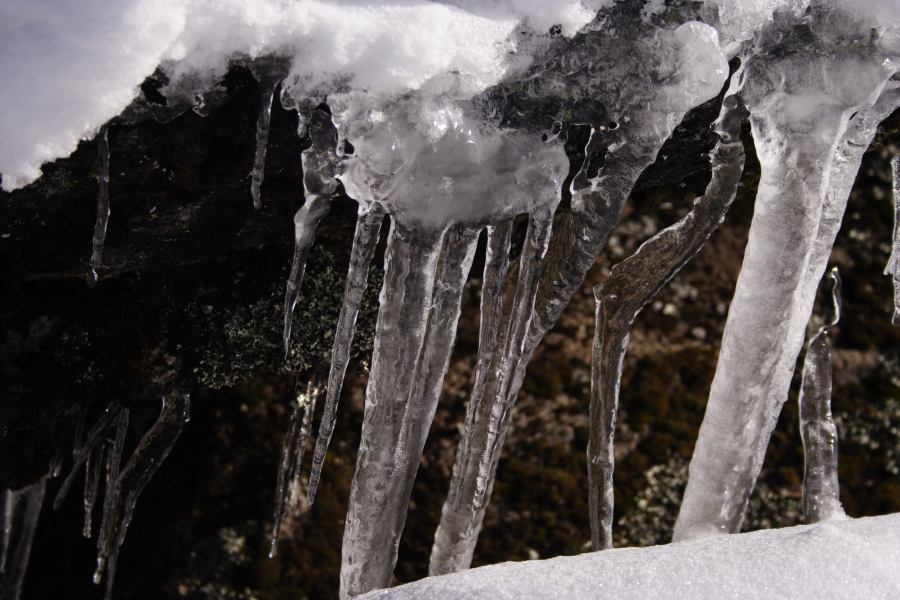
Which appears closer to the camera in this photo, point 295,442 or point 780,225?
point 780,225

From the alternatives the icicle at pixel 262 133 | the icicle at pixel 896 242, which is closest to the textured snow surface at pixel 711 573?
the icicle at pixel 896 242

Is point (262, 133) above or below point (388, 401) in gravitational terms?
above

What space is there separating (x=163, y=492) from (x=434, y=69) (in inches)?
61.1

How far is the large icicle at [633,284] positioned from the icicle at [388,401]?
1.10ft

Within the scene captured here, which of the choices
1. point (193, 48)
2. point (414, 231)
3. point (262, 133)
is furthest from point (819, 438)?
point (193, 48)

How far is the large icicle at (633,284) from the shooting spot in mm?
1200

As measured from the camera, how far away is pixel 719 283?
2.10 metres

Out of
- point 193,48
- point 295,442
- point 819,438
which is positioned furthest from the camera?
point 295,442

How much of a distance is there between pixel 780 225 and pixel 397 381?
23.9 inches

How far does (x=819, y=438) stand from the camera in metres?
1.44

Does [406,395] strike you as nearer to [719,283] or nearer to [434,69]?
[434,69]

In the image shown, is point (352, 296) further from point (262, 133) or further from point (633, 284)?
point (633, 284)

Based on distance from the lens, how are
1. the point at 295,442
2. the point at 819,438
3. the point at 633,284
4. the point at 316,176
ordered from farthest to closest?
the point at 295,442 → the point at 819,438 → the point at 633,284 → the point at 316,176

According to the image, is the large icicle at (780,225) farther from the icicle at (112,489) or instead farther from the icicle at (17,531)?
the icicle at (17,531)
